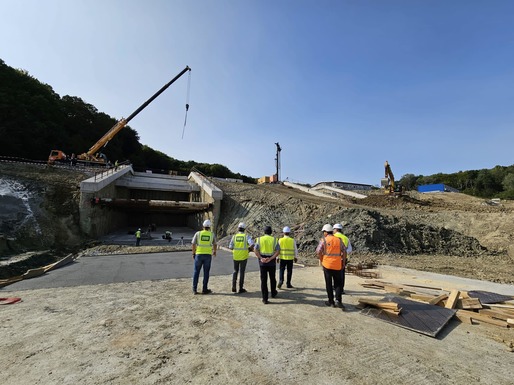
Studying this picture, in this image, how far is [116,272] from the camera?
29.5 feet

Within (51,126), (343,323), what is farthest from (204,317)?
(51,126)

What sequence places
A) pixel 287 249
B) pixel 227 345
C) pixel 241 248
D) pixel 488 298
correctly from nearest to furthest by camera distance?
1. pixel 227 345
2. pixel 488 298
3. pixel 241 248
4. pixel 287 249

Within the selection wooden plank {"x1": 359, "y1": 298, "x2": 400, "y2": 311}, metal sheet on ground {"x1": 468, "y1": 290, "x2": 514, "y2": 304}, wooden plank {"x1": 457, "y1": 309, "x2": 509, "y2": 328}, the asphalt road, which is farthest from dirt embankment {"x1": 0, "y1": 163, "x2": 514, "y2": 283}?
wooden plank {"x1": 359, "y1": 298, "x2": 400, "y2": 311}

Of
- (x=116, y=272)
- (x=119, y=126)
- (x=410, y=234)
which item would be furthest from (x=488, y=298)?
(x=119, y=126)

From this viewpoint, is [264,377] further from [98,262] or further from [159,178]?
[159,178]

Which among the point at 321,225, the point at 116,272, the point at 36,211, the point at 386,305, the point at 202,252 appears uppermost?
the point at 321,225

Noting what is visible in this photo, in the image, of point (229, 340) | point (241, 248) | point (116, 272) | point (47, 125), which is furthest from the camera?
point (47, 125)

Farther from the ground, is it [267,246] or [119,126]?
[119,126]

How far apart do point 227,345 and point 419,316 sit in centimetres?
341

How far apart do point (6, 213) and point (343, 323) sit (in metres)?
19.9

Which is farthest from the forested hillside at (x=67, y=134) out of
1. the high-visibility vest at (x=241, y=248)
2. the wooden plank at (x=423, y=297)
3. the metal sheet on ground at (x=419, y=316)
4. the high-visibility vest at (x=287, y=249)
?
the wooden plank at (x=423, y=297)

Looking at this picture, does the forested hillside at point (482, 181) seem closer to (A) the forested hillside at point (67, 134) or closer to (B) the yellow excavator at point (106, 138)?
(A) the forested hillside at point (67, 134)

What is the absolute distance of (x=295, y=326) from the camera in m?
4.54

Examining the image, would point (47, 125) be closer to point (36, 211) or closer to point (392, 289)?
point (36, 211)
